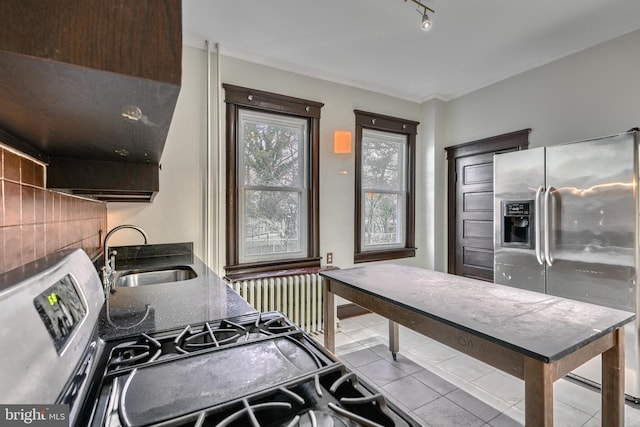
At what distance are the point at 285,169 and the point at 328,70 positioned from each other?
121cm

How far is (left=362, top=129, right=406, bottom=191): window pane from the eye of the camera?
3.83 m

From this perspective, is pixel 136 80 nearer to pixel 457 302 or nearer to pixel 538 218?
pixel 457 302

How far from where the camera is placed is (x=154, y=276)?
217 centimetres

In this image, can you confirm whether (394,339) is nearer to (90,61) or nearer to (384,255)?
(384,255)

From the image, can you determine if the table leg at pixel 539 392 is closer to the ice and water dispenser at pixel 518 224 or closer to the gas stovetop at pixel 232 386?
the gas stovetop at pixel 232 386

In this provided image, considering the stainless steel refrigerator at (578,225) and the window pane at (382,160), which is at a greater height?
the window pane at (382,160)

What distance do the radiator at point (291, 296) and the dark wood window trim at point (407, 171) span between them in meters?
0.81

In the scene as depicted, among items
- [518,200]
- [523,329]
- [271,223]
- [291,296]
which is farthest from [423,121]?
[523,329]

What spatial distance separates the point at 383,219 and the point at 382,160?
2.55 ft

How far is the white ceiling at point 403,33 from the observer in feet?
7.50

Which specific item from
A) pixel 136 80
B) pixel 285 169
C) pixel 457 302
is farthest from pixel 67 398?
pixel 285 169

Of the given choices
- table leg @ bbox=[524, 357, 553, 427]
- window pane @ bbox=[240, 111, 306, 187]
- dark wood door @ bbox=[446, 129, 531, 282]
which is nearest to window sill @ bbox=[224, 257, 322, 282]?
window pane @ bbox=[240, 111, 306, 187]

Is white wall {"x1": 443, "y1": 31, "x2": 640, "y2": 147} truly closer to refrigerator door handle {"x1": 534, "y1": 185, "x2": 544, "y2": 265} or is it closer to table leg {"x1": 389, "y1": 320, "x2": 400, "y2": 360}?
refrigerator door handle {"x1": 534, "y1": 185, "x2": 544, "y2": 265}

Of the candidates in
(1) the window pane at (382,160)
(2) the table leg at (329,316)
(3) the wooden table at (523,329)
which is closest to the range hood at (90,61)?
(3) the wooden table at (523,329)
